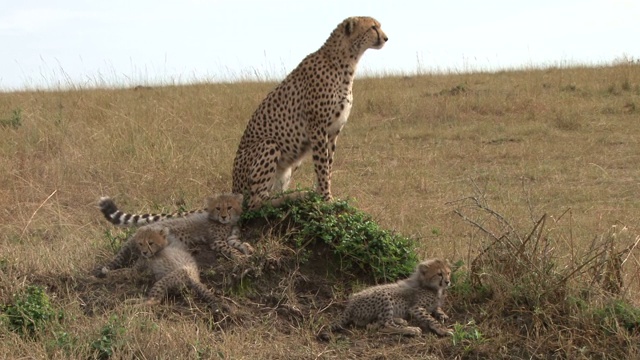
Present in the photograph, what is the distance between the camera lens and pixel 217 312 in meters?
3.98

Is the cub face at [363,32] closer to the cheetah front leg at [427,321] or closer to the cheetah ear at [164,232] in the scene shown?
the cheetah ear at [164,232]

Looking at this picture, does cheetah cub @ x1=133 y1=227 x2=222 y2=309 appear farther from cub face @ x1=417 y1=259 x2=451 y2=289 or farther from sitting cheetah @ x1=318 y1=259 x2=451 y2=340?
cub face @ x1=417 y1=259 x2=451 y2=289

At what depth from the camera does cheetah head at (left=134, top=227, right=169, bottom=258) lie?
14.0 ft

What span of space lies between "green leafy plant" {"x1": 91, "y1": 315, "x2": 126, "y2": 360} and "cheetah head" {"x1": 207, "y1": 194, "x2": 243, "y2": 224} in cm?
106

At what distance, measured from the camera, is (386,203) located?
6.43 meters

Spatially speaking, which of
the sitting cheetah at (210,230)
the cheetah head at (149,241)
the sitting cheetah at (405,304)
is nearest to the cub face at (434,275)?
the sitting cheetah at (405,304)

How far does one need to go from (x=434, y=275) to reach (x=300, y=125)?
165 centimetres

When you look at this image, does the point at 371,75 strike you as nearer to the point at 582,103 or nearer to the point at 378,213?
the point at 582,103

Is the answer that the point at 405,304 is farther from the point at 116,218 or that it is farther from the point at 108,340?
the point at 116,218

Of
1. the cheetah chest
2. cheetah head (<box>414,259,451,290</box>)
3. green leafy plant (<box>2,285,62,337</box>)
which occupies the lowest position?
cheetah head (<box>414,259,451,290</box>)

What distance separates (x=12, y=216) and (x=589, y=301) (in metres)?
3.76

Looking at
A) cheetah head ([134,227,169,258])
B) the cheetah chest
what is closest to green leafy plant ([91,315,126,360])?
cheetah head ([134,227,169,258])

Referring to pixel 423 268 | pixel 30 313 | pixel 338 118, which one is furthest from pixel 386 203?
pixel 30 313

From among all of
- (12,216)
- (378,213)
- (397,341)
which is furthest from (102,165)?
(397,341)
